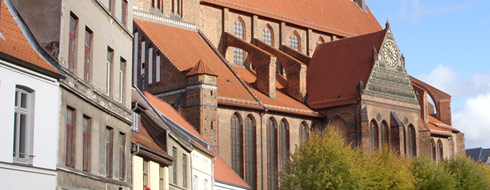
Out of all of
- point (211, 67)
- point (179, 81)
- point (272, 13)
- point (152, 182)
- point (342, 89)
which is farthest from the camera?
point (272, 13)

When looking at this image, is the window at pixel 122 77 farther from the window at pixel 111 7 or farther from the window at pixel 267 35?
the window at pixel 267 35

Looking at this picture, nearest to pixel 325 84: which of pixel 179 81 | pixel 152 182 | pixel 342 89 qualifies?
pixel 342 89

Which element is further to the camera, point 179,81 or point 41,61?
point 179,81

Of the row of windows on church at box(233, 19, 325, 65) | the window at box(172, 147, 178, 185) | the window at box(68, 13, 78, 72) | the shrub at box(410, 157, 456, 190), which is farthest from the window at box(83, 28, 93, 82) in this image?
the row of windows on church at box(233, 19, 325, 65)

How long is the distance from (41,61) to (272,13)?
1899 inches

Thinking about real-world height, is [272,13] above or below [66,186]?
above

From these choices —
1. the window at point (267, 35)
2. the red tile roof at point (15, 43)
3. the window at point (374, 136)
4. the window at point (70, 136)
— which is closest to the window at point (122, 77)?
the window at point (70, 136)

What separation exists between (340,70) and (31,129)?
1772 inches

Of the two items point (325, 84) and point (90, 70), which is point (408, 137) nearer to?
point (325, 84)

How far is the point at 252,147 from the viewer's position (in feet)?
168

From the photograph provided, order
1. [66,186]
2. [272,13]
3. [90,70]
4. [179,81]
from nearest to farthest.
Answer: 1. [66,186]
2. [90,70]
3. [179,81]
4. [272,13]

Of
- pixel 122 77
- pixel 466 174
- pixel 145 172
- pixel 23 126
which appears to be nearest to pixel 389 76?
pixel 466 174

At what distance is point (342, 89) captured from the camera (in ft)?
184

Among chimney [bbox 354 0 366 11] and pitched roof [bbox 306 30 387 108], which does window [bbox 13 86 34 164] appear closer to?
pitched roof [bbox 306 30 387 108]
